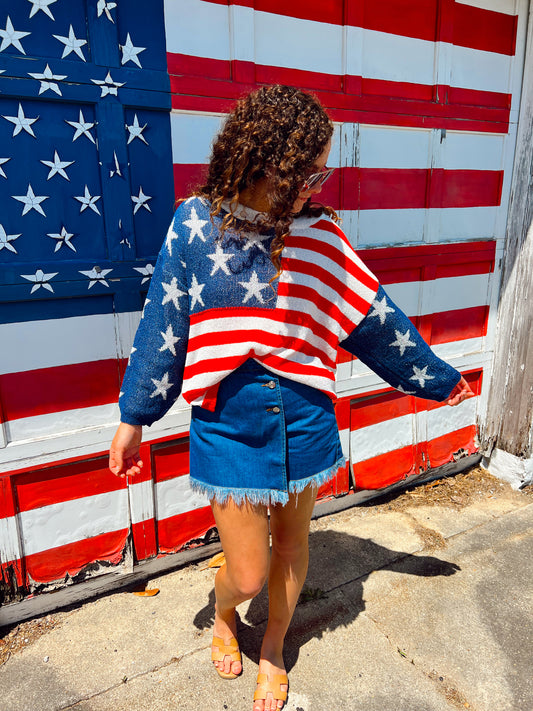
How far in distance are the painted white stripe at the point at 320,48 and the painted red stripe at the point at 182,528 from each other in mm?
2126

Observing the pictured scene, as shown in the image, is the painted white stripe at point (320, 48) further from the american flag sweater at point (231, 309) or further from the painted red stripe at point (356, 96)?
the american flag sweater at point (231, 309)

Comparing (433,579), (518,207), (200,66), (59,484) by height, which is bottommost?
(433,579)

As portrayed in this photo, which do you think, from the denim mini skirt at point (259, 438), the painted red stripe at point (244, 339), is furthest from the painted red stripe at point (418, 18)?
the denim mini skirt at point (259, 438)

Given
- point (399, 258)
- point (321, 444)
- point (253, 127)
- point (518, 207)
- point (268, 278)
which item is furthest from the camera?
point (518, 207)

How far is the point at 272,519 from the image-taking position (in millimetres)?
1853

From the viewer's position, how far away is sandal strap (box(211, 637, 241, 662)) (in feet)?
6.72

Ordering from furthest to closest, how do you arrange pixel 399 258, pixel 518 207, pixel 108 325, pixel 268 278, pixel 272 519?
pixel 518 207 → pixel 399 258 → pixel 108 325 → pixel 272 519 → pixel 268 278

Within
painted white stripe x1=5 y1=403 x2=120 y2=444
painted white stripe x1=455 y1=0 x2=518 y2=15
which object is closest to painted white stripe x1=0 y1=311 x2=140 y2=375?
painted white stripe x1=5 y1=403 x2=120 y2=444

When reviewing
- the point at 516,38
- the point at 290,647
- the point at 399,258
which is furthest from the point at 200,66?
the point at 290,647

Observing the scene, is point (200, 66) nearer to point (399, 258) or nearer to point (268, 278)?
point (268, 278)

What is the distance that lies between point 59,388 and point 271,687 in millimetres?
1418

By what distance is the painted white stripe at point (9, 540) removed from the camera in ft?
7.13

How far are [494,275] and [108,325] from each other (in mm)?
2501

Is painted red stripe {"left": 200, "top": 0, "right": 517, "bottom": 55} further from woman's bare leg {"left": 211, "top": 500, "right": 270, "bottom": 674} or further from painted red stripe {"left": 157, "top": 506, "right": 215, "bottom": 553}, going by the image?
painted red stripe {"left": 157, "top": 506, "right": 215, "bottom": 553}
